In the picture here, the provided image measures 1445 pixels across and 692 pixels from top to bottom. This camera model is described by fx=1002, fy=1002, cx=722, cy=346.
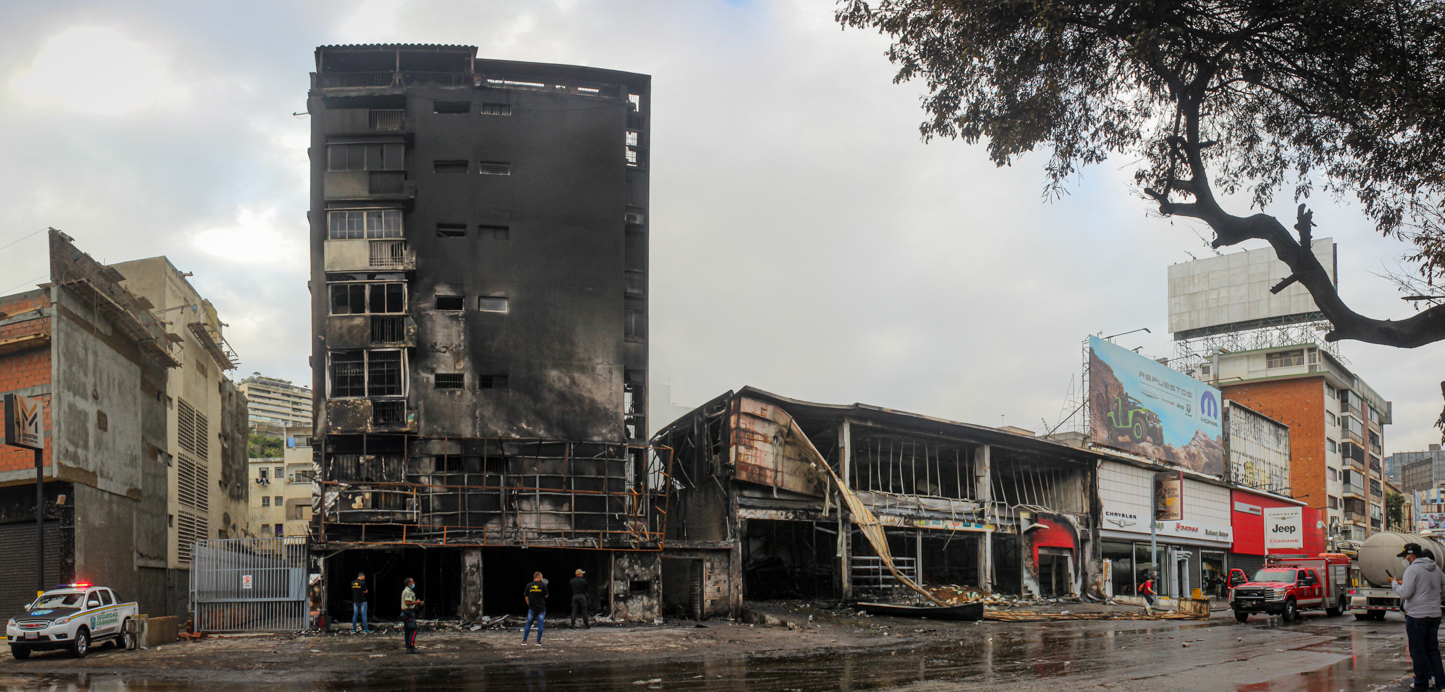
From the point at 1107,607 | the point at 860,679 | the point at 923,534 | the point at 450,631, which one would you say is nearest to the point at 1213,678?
the point at 860,679

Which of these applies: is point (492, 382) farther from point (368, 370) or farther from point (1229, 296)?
point (1229, 296)

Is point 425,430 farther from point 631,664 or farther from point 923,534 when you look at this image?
point 923,534

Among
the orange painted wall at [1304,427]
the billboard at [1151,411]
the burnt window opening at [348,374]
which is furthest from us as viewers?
the orange painted wall at [1304,427]

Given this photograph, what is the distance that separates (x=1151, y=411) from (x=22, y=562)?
53254 millimetres

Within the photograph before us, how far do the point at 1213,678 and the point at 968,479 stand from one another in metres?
29.6

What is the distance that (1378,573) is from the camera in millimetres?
34688

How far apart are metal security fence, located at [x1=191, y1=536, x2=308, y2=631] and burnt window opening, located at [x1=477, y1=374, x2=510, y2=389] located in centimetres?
816

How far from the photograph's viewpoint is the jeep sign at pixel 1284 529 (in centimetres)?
4762

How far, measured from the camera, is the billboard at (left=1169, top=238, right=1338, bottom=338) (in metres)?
79.6

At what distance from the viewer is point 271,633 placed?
2830cm

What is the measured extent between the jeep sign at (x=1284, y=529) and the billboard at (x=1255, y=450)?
18.4m

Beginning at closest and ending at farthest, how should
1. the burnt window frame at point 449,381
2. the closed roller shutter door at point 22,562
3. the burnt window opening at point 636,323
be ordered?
A: the closed roller shutter door at point 22,562 < the burnt window frame at point 449,381 < the burnt window opening at point 636,323

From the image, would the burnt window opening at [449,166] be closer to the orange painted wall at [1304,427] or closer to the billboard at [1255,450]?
the billboard at [1255,450]

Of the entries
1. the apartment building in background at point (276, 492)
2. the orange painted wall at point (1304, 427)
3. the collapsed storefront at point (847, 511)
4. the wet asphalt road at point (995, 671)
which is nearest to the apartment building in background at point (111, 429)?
the wet asphalt road at point (995, 671)
